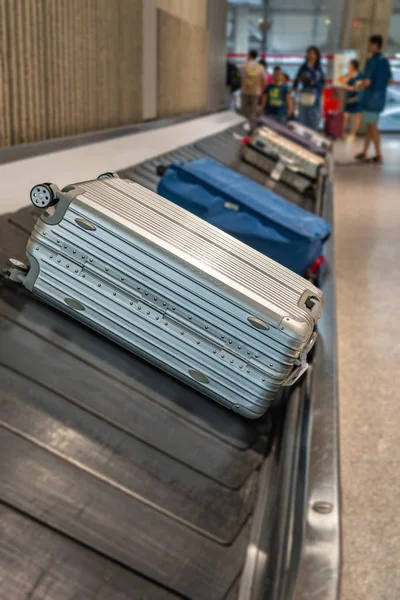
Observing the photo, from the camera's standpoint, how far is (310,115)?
977cm

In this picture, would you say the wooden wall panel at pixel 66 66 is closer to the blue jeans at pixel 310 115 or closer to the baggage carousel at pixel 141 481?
the baggage carousel at pixel 141 481

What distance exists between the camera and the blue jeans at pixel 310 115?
9.66 meters

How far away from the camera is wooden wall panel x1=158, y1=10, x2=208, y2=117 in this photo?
5918mm

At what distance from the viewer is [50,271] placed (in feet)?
4.98

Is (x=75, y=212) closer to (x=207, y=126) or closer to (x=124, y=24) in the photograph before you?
(x=124, y=24)

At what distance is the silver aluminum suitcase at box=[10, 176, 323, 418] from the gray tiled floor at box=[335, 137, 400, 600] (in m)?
0.48

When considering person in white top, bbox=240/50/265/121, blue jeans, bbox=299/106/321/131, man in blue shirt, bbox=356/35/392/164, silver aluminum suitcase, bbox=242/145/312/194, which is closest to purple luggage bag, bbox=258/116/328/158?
silver aluminum suitcase, bbox=242/145/312/194

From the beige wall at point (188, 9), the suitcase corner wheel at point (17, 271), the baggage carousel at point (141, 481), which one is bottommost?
the baggage carousel at point (141, 481)

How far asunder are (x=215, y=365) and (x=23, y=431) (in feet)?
1.50

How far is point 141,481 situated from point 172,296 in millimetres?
415

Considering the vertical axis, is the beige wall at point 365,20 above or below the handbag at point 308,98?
above

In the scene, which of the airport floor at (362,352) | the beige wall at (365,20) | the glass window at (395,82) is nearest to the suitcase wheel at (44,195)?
the airport floor at (362,352)

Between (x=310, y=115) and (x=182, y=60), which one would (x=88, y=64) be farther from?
(x=310, y=115)

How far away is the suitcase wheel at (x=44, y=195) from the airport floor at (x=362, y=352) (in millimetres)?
624
